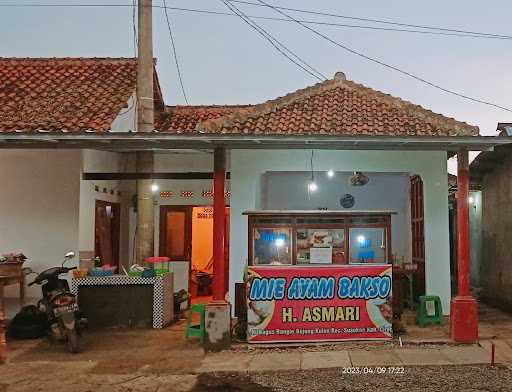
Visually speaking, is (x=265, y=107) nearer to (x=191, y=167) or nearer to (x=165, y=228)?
(x=191, y=167)

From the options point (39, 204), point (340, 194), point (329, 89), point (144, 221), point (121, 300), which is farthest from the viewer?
point (340, 194)

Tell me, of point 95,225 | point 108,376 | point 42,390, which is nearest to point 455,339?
point 108,376

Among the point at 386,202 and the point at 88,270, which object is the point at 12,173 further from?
the point at 386,202

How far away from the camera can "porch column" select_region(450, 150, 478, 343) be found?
8.02 meters

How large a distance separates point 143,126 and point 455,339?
287 inches

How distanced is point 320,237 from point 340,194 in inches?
228

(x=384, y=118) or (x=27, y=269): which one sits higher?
(x=384, y=118)

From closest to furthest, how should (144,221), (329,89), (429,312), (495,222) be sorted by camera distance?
(429,312) → (144,221) → (495,222) → (329,89)

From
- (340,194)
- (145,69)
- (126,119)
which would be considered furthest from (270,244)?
(340,194)

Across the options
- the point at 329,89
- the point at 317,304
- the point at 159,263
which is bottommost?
the point at 317,304

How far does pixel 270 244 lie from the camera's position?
8656 millimetres

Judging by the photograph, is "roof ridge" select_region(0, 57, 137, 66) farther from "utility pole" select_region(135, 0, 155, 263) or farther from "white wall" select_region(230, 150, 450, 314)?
"white wall" select_region(230, 150, 450, 314)

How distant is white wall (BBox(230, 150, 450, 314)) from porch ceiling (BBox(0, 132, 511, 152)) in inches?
102

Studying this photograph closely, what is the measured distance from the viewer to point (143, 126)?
10781 mm
